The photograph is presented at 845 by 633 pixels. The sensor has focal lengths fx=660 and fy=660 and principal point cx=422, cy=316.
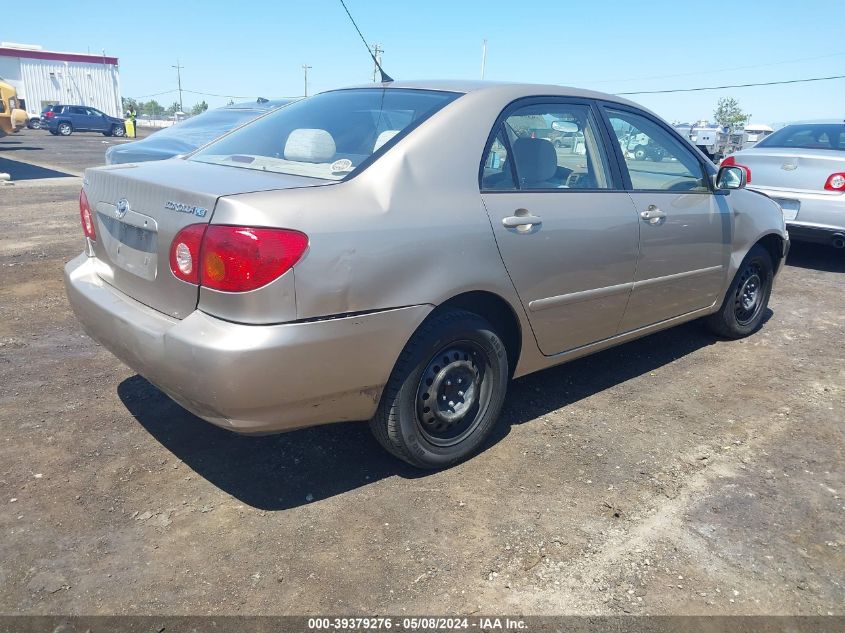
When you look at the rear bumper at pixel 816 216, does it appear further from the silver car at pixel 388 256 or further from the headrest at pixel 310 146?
the headrest at pixel 310 146

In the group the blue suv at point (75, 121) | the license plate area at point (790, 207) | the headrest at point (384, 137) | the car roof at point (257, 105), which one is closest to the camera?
the headrest at point (384, 137)

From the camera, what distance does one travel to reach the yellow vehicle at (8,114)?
1828cm

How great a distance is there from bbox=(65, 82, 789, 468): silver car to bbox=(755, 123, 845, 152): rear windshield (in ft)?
15.6

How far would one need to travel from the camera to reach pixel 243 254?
226 cm

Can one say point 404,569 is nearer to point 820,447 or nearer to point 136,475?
point 136,475

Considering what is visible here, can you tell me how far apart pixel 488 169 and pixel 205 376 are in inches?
60.0

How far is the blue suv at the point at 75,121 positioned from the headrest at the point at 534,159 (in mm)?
41009

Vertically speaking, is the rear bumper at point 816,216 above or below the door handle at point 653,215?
below

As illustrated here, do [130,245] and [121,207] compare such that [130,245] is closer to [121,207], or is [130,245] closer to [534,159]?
[121,207]

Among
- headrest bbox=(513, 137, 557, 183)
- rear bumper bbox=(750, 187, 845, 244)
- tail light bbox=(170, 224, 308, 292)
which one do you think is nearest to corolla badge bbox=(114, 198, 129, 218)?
tail light bbox=(170, 224, 308, 292)

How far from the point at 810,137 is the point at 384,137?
6.93m

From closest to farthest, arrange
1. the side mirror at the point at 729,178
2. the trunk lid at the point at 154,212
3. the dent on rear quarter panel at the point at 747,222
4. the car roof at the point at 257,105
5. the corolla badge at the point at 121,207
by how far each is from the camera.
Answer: the trunk lid at the point at 154,212
the corolla badge at the point at 121,207
the side mirror at the point at 729,178
the dent on rear quarter panel at the point at 747,222
the car roof at the point at 257,105

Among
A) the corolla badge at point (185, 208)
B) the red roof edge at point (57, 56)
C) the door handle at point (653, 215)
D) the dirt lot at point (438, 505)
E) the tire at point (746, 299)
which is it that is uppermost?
the red roof edge at point (57, 56)

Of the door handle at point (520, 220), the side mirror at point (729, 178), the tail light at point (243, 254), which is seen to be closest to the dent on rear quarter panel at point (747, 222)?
the side mirror at point (729, 178)
